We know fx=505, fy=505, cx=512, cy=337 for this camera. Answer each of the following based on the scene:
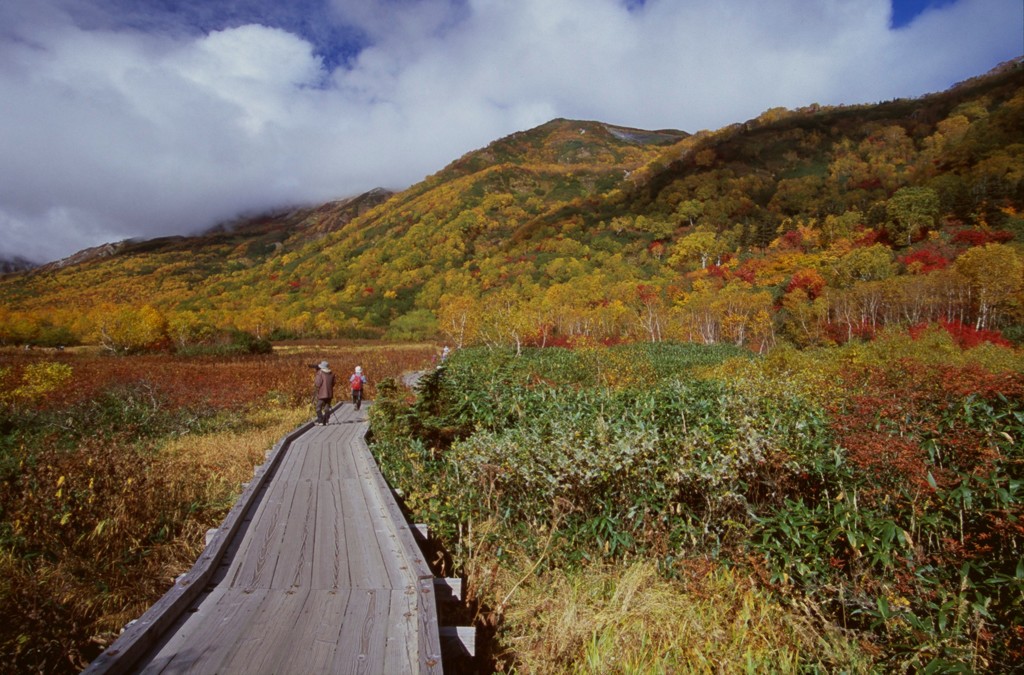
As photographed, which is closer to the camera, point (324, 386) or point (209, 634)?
point (209, 634)

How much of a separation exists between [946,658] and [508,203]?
170590 millimetres

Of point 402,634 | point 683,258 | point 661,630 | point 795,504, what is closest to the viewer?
point 402,634

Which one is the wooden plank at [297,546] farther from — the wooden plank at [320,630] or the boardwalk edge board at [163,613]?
the boardwalk edge board at [163,613]

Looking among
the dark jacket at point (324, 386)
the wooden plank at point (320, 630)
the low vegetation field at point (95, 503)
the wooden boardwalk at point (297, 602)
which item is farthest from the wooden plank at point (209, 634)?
the dark jacket at point (324, 386)

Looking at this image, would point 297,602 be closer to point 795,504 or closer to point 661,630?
point 661,630

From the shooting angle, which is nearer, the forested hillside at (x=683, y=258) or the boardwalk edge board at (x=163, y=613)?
the boardwalk edge board at (x=163, y=613)

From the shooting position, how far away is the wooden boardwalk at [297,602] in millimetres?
3199

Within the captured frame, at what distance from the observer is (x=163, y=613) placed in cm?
341

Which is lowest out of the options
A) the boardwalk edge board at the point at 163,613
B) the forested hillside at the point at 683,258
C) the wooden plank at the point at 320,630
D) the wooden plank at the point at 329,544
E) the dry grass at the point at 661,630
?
the dry grass at the point at 661,630

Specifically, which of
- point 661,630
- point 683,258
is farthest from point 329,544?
point 683,258

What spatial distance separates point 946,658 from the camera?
346 cm

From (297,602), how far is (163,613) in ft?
3.09

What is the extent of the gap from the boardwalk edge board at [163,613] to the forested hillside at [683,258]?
3380 cm

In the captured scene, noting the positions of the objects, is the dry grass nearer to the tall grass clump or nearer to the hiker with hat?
the tall grass clump
